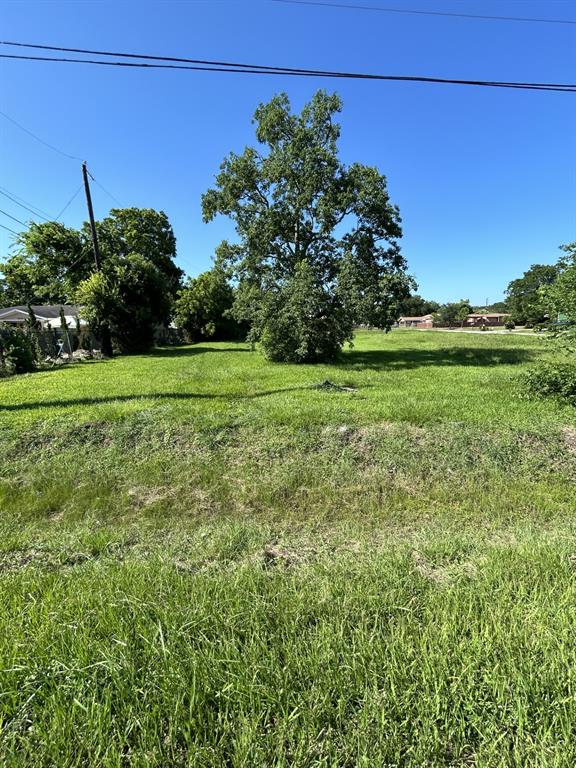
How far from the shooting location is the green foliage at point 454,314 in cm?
9038

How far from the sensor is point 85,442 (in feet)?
18.5

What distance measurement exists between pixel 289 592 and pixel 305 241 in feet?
51.9

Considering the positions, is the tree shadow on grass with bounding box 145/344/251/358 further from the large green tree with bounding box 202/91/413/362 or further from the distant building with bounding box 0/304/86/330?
the distant building with bounding box 0/304/86/330

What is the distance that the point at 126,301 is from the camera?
799 inches

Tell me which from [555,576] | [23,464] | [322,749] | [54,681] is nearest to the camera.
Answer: [322,749]

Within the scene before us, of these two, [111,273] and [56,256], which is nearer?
[111,273]

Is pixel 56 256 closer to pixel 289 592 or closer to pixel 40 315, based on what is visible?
pixel 40 315

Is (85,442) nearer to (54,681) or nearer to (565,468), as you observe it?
(54,681)

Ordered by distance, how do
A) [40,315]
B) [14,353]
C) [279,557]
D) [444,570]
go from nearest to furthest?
[444,570], [279,557], [14,353], [40,315]

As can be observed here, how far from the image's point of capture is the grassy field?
1512mm

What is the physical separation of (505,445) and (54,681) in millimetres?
5370

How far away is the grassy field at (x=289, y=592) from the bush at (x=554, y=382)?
1368mm

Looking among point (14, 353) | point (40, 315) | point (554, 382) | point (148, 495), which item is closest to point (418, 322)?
point (40, 315)

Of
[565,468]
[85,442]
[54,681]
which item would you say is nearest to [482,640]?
[54,681]
